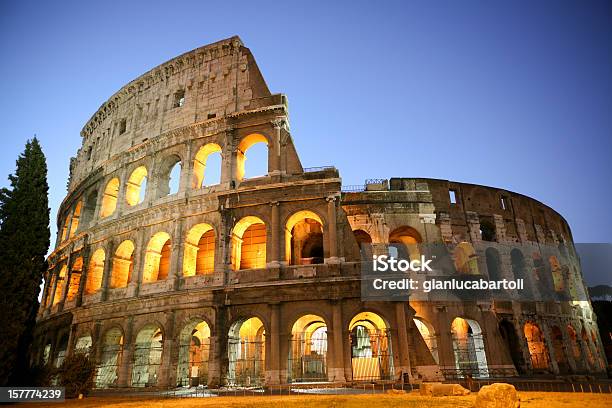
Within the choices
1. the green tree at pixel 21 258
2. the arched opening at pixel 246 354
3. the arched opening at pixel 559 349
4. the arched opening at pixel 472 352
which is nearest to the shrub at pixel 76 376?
the green tree at pixel 21 258

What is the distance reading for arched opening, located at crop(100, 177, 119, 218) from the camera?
20953mm

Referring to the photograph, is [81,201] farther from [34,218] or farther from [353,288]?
[353,288]

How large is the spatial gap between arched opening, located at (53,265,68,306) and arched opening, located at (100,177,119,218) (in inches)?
155

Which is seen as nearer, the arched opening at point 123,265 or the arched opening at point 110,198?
the arched opening at point 123,265

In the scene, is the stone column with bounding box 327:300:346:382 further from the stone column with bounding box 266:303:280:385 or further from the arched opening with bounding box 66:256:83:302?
the arched opening with bounding box 66:256:83:302

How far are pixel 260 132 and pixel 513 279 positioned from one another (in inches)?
621

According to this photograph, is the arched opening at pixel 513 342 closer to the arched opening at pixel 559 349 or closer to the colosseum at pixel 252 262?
the colosseum at pixel 252 262

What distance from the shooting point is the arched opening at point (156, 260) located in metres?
17.6

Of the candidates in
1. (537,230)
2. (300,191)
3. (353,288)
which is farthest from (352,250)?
(537,230)

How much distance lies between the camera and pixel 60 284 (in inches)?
874

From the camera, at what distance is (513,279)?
21453mm

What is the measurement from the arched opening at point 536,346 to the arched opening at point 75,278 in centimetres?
2403

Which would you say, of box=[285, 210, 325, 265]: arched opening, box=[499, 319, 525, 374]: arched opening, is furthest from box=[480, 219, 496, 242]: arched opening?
box=[285, 210, 325, 265]: arched opening

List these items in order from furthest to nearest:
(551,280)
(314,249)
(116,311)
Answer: (551,280) → (314,249) → (116,311)
